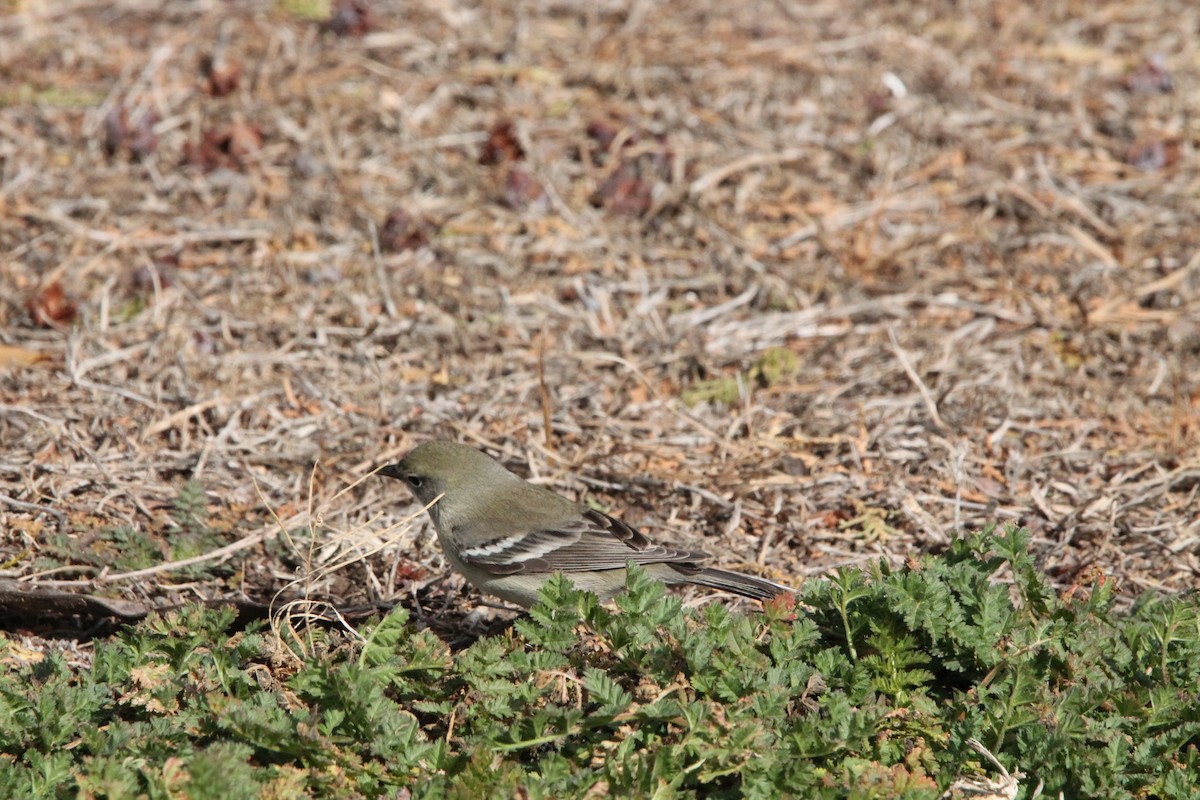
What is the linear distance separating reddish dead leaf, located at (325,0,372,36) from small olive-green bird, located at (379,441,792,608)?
491cm

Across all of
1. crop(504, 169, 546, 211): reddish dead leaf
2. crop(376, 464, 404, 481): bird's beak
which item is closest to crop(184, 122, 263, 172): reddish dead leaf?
crop(504, 169, 546, 211): reddish dead leaf

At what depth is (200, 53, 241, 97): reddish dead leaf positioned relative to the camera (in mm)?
8906

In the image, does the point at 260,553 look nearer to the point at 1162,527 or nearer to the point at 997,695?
the point at 997,695

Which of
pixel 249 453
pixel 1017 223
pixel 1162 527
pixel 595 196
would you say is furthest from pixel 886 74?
pixel 249 453

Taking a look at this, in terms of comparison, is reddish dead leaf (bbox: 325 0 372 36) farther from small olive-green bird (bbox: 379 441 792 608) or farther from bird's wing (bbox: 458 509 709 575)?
bird's wing (bbox: 458 509 709 575)

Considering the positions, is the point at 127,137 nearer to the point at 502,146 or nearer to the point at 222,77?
the point at 222,77

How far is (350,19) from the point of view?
9.51m

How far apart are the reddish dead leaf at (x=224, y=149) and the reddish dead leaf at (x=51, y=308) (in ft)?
5.45

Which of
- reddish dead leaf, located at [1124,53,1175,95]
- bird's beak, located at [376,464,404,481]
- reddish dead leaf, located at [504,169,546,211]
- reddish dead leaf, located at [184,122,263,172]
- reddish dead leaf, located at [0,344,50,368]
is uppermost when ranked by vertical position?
reddish dead leaf, located at [184,122,263,172]

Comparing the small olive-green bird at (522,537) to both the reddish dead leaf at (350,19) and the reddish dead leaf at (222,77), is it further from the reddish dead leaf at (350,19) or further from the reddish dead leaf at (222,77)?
the reddish dead leaf at (350,19)

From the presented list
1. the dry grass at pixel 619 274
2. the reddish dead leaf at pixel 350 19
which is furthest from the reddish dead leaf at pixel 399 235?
the reddish dead leaf at pixel 350 19

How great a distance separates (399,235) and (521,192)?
919 mm

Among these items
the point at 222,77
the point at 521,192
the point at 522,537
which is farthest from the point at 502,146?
the point at 522,537

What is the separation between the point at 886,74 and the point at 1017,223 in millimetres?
1880
